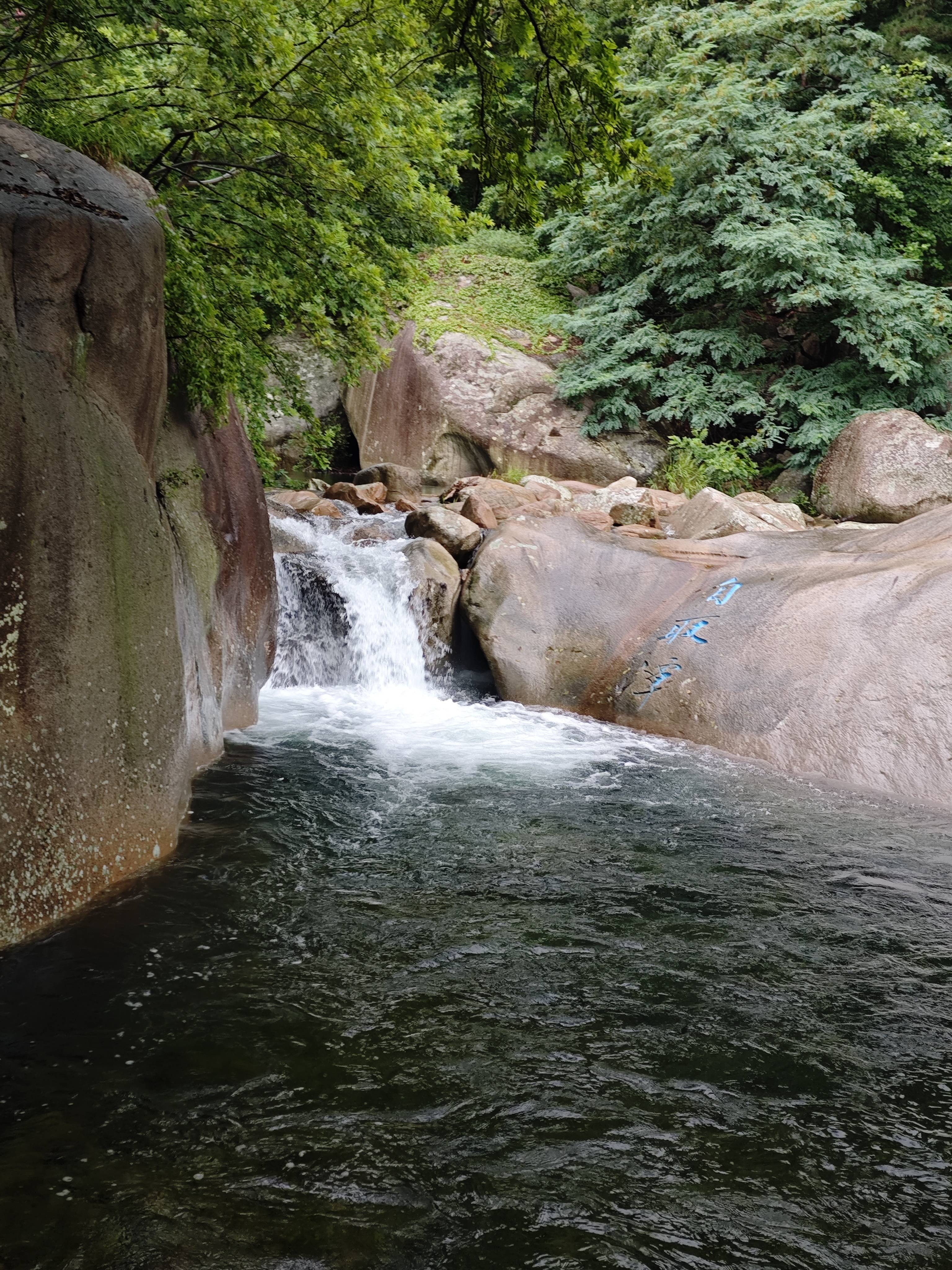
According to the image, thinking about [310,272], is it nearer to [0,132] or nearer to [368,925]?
[0,132]

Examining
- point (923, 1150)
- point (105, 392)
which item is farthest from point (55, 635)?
point (923, 1150)

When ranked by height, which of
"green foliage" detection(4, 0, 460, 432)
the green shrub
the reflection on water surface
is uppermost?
the green shrub

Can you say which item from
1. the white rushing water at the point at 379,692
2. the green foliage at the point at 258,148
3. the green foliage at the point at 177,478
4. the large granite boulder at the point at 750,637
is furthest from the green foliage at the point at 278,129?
the large granite boulder at the point at 750,637

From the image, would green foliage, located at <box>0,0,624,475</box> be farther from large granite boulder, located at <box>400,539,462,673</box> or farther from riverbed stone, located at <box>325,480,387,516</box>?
riverbed stone, located at <box>325,480,387,516</box>

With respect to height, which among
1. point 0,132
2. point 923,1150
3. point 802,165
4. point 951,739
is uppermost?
point 802,165

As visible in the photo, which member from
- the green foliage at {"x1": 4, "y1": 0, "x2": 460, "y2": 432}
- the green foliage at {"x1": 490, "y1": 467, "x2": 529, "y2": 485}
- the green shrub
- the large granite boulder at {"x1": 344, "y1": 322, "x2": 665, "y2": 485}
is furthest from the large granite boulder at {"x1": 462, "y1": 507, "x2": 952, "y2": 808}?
the green shrub

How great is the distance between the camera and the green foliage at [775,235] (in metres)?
16.0

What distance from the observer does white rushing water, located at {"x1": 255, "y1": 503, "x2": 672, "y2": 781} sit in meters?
7.90

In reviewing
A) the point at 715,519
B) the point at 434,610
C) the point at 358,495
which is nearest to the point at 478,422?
the point at 358,495

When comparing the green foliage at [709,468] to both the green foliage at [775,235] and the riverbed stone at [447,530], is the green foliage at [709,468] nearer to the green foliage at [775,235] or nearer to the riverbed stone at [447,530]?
the green foliage at [775,235]

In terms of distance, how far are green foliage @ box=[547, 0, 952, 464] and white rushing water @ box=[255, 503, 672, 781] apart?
793cm

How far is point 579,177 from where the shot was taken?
174 inches

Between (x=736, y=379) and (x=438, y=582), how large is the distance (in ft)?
30.2

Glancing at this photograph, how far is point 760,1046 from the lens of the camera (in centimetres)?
341
